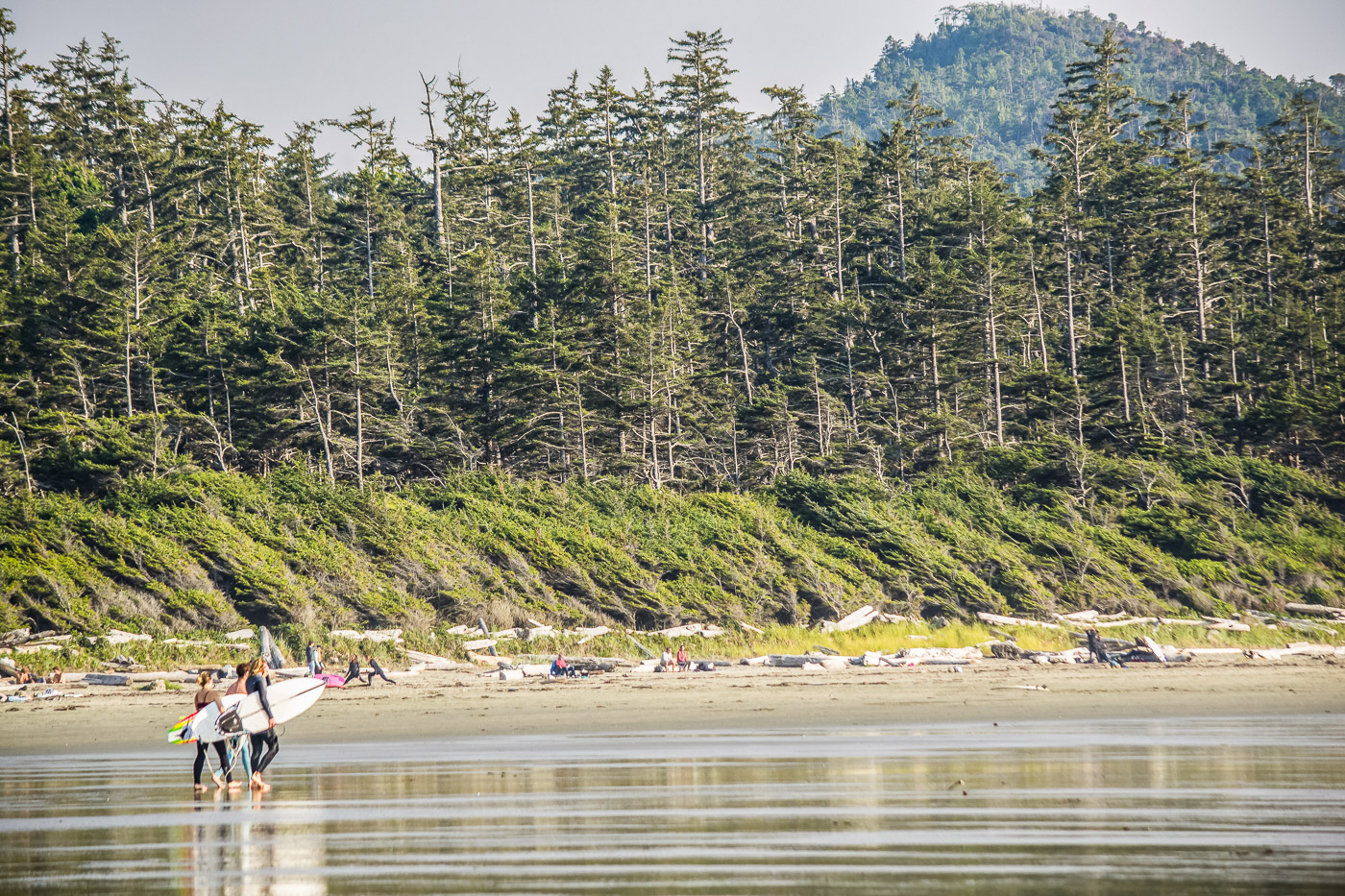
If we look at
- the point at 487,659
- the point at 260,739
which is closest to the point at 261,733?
the point at 260,739

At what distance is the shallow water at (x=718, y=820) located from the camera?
7258mm

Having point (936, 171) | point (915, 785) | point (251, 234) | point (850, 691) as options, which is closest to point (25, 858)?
point (915, 785)

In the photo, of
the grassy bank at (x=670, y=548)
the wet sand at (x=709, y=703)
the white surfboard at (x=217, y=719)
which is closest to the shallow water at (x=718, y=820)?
the white surfboard at (x=217, y=719)

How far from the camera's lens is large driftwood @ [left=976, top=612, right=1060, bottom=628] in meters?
32.4

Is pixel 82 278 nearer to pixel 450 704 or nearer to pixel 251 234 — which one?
pixel 251 234

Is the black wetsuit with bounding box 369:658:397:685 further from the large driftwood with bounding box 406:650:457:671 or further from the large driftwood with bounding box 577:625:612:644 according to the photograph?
the large driftwood with bounding box 577:625:612:644

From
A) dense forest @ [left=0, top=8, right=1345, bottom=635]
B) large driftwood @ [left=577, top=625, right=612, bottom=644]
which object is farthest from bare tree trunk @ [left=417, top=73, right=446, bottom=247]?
large driftwood @ [left=577, top=625, right=612, bottom=644]

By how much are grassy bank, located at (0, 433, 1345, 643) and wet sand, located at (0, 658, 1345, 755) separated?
5.46m

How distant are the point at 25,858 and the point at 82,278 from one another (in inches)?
1494

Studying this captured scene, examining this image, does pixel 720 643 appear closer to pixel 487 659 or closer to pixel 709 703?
pixel 487 659

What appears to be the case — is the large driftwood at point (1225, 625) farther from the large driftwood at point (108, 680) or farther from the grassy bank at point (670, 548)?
the large driftwood at point (108, 680)

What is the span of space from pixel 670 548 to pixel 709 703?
13461 mm

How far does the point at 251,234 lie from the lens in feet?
178

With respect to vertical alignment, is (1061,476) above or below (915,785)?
above
